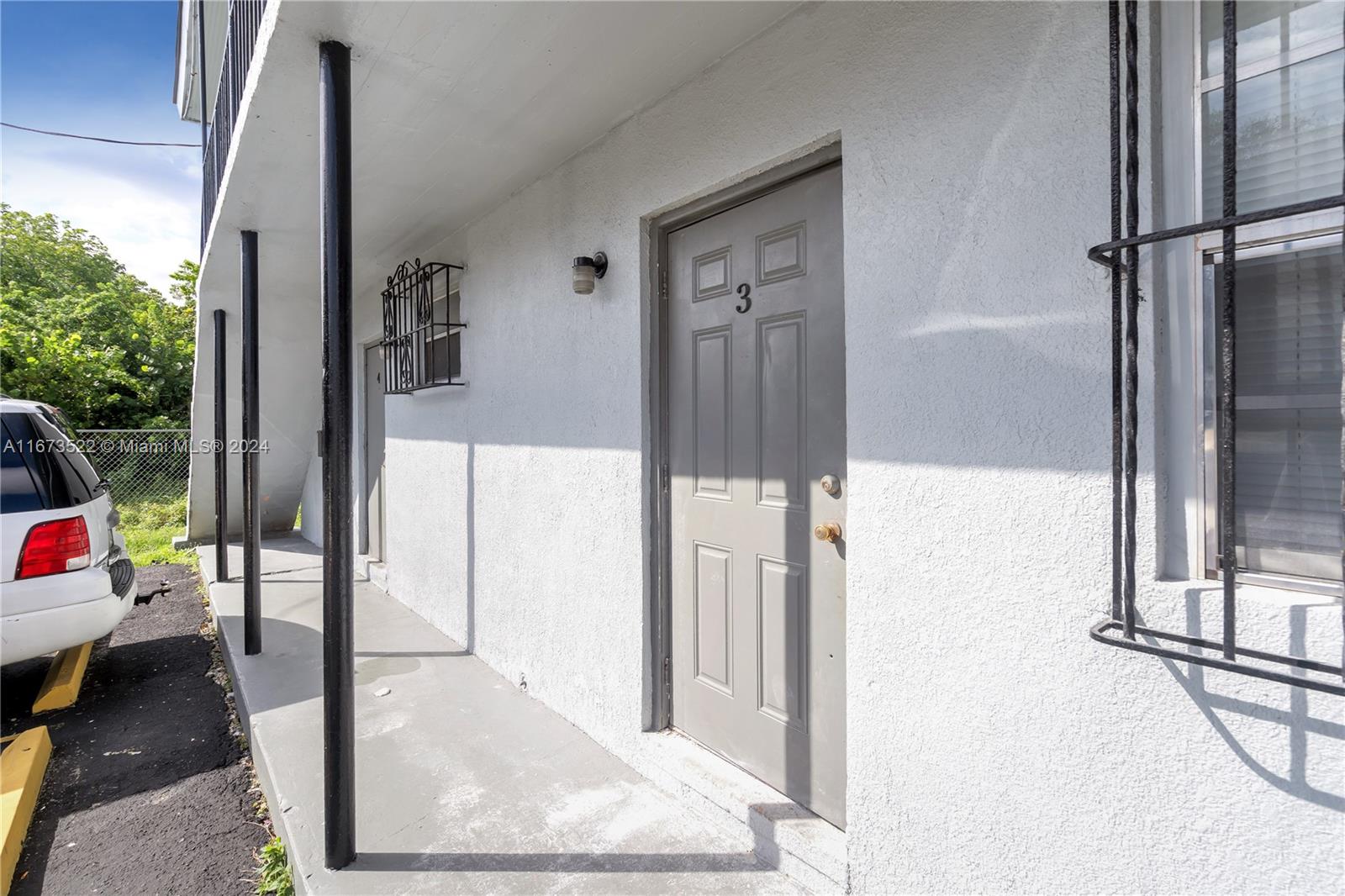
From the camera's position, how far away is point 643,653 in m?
2.65

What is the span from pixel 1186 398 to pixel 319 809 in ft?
9.80

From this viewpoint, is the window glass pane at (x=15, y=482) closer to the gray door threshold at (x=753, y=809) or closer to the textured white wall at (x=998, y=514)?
the gray door threshold at (x=753, y=809)

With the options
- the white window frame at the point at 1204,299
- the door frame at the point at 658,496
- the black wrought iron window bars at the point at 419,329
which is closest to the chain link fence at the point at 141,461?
the black wrought iron window bars at the point at 419,329

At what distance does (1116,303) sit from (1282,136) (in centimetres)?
41

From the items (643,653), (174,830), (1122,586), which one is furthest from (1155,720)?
(174,830)

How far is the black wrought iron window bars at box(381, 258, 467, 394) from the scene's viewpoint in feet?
14.4

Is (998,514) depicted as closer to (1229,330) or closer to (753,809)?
(1229,330)

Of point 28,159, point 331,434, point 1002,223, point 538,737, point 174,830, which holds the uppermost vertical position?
point 28,159

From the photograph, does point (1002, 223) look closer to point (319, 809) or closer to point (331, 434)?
point (331, 434)

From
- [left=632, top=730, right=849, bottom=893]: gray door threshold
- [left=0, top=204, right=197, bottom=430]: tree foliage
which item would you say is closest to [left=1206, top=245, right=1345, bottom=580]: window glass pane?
[left=632, top=730, right=849, bottom=893]: gray door threshold

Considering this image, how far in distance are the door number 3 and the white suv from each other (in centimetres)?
379

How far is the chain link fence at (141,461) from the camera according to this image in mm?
9797

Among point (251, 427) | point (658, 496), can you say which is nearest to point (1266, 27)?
point (658, 496)

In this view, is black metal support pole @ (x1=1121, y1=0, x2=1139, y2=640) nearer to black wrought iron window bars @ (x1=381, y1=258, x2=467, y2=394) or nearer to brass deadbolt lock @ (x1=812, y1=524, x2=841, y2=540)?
brass deadbolt lock @ (x1=812, y1=524, x2=841, y2=540)
